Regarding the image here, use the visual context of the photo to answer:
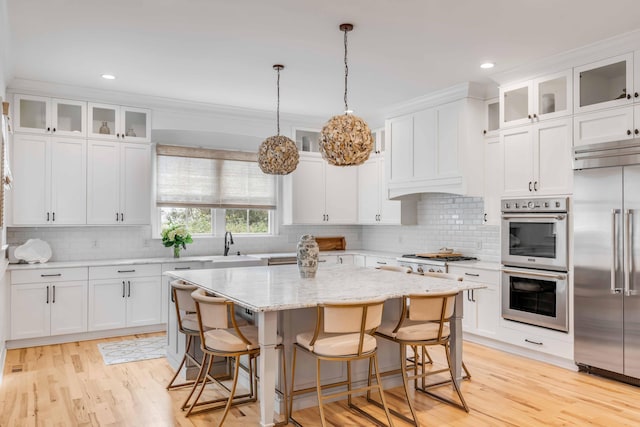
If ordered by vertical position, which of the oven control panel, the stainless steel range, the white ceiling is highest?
the white ceiling

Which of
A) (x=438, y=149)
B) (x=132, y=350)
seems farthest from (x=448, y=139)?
(x=132, y=350)

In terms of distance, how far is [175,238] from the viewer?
603cm

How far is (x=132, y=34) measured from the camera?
383cm

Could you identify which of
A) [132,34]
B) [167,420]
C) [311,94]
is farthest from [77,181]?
[167,420]

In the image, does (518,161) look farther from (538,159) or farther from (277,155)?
(277,155)

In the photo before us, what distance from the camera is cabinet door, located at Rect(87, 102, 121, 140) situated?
5625 mm

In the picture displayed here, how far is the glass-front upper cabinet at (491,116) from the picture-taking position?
17.6 feet

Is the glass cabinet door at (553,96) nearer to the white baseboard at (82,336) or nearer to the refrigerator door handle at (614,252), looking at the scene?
the refrigerator door handle at (614,252)

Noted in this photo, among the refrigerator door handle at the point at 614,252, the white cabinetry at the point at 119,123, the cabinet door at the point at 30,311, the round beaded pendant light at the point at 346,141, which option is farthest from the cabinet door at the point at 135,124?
the refrigerator door handle at the point at 614,252

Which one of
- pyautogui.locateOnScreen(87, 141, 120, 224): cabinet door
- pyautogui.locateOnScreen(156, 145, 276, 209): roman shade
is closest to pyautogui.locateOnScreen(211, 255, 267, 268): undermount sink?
pyautogui.locateOnScreen(156, 145, 276, 209): roman shade

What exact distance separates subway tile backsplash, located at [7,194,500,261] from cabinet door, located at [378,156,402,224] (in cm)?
33

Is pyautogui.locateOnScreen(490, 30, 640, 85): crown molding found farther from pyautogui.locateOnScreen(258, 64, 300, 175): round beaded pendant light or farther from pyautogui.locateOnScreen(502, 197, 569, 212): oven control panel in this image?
pyautogui.locateOnScreen(258, 64, 300, 175): round beaded pendant light

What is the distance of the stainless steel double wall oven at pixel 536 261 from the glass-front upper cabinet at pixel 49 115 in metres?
4.87

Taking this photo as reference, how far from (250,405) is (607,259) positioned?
313 centimetres
